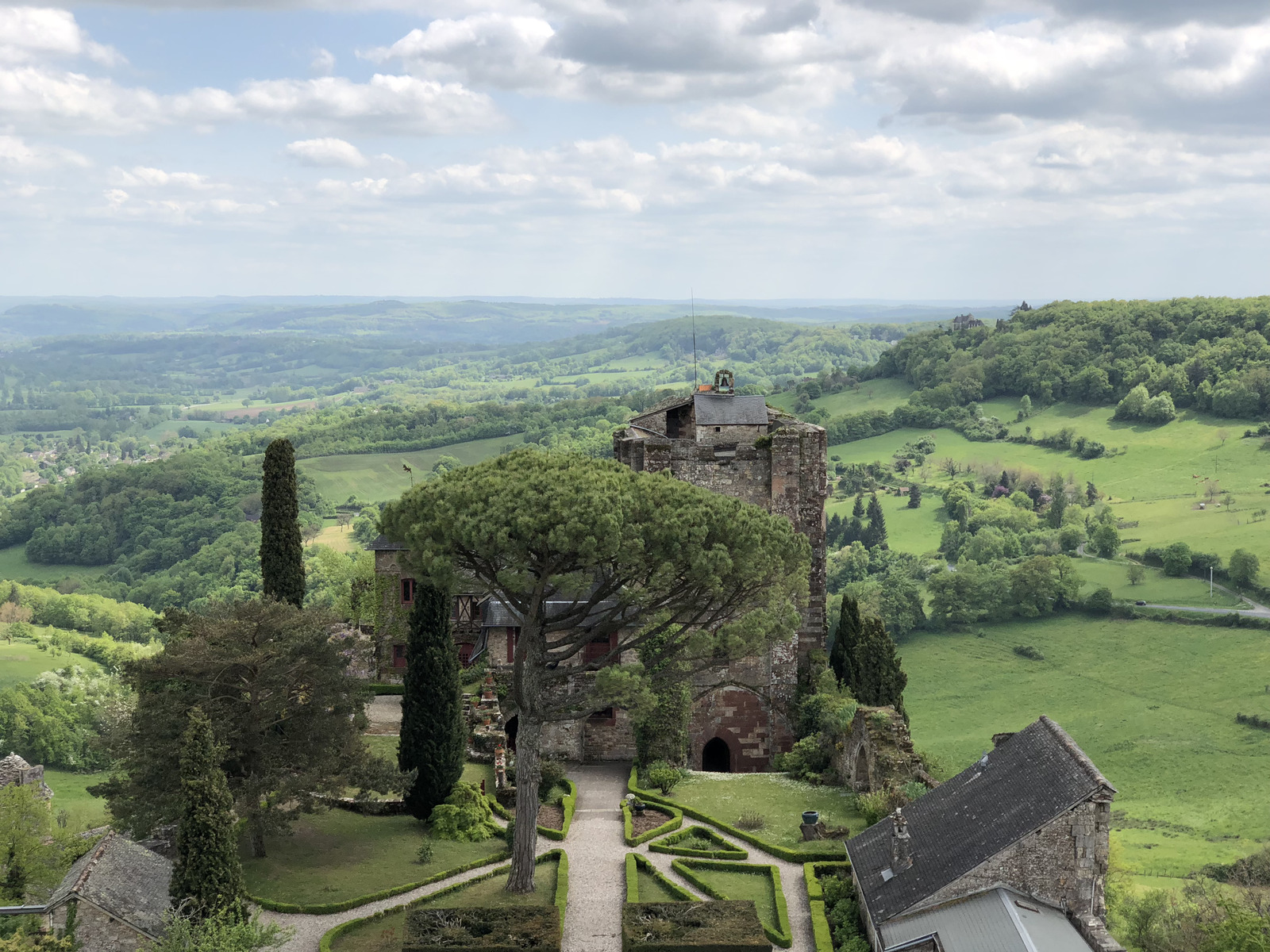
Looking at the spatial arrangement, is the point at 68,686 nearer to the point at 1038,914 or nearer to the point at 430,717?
→ the point at 430,717

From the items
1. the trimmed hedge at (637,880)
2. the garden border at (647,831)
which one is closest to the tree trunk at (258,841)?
the trimmed hedge at (637,880)

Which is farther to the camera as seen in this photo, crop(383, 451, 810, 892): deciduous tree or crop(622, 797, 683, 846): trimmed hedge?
crop(622, 797, 683, 846): trimmed hedge

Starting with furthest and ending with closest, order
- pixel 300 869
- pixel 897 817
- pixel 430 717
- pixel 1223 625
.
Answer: pixel 1223 625
pixel 430 717
pixel 300 869
pixel 897 817

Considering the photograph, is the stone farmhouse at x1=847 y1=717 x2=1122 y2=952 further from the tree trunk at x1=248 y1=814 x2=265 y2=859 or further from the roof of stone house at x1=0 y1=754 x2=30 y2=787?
the roof of stone house at x1=0 y1=754 x2=30 y2=787

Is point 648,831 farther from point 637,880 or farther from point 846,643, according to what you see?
point 846,643

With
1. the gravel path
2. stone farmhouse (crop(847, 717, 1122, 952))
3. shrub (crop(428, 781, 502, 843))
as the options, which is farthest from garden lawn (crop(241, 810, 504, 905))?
stone farmhouse (crop(847, 717, 1122, 952))

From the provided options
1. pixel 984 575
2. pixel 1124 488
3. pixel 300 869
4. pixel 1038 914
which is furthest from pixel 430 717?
pixel 1124 488
